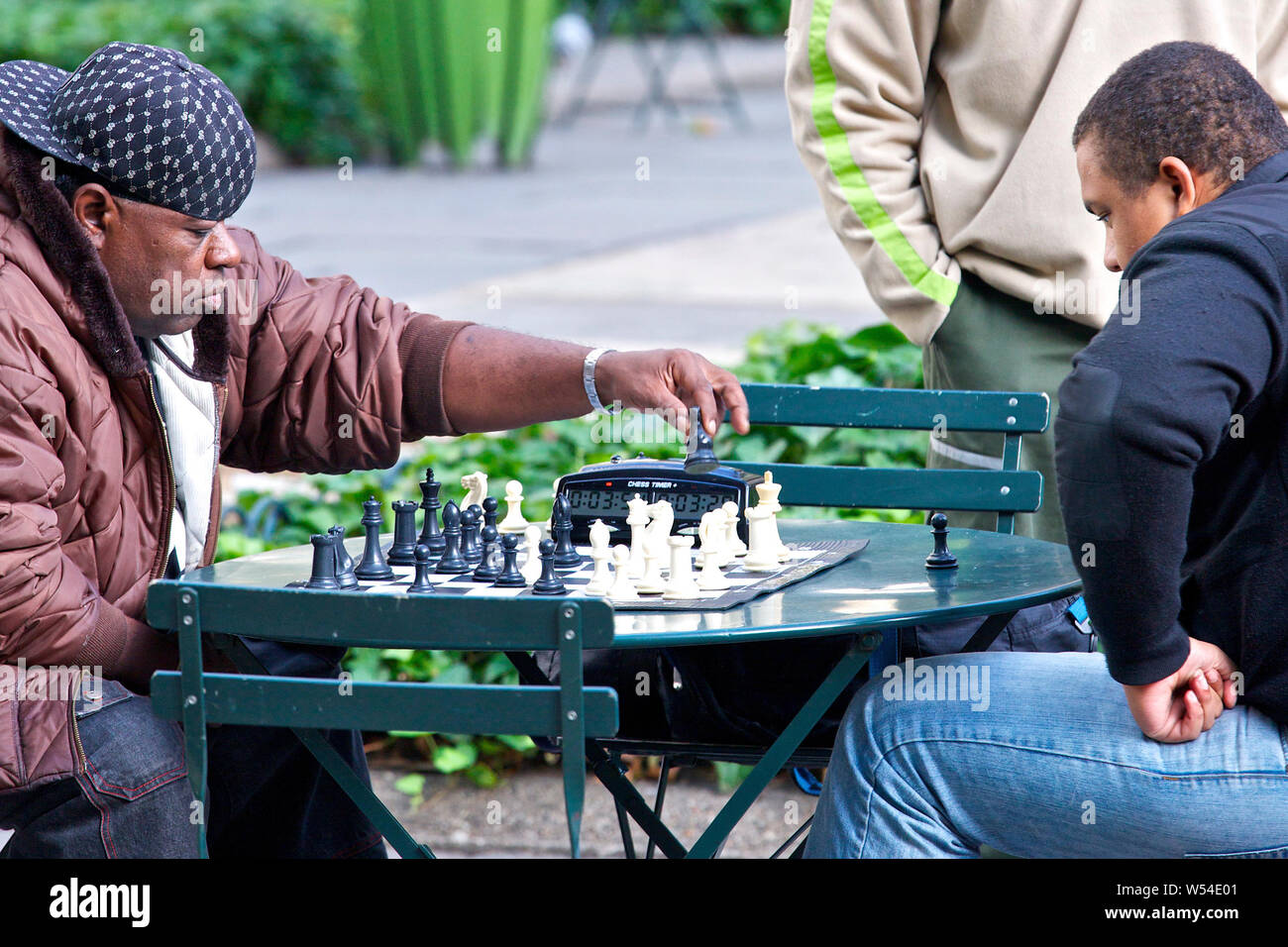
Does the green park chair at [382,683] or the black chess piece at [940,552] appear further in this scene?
the black chess piece at [940,552]

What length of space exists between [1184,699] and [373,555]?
1.24 metres

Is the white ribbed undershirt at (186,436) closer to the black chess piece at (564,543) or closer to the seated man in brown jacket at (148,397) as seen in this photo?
the seated man in brown jacket at (148,397)

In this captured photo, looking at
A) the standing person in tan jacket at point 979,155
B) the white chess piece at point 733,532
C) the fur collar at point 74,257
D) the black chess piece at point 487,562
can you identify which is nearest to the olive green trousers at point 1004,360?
the standing person in tan jacket at point 979,155

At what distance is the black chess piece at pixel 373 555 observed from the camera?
104 inches

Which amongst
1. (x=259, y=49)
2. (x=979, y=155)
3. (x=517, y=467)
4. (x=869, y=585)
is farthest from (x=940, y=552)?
(x=259, y=49)

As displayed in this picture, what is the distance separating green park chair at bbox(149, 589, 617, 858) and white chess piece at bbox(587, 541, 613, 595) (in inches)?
15.3

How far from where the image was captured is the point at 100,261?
257cm

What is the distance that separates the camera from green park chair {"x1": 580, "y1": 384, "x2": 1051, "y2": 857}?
10.7 ft

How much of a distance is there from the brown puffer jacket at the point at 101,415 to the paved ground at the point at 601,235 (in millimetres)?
3833

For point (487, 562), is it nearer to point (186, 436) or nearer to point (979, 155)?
point (186, 436)

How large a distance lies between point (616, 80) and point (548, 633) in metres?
16.9

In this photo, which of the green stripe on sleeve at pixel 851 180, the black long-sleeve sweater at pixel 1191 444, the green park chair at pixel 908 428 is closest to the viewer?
the black long-sleeve sweater at pixel 1191 444

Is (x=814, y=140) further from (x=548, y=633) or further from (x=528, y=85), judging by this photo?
(x=528, y=85)
